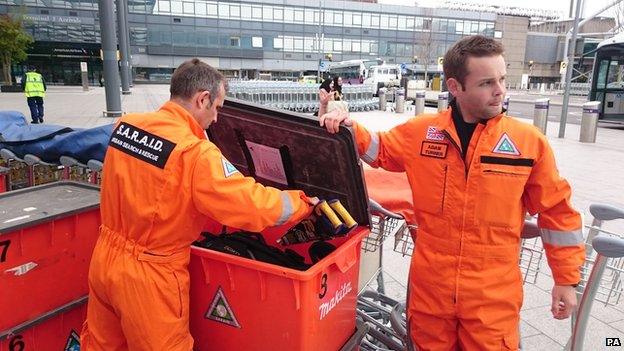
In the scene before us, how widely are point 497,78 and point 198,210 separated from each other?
1.35m

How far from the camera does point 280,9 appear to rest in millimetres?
57906

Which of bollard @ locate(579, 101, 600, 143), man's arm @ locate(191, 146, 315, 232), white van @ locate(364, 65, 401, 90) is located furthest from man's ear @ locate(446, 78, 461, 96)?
white van @ locate(364, 65, 401, 90)

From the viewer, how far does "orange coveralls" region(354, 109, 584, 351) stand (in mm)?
1845

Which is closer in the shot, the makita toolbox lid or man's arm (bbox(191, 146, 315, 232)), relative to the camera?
man's arm (bbox(191, 146, 315, 232))

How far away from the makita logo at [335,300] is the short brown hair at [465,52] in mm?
1071

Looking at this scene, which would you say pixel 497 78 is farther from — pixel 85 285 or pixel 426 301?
pixel 85 285

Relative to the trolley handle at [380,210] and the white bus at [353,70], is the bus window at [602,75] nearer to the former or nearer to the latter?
the trolley handle at [380,210]

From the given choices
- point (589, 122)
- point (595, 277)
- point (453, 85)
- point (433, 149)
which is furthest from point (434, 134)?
point (589, 122)

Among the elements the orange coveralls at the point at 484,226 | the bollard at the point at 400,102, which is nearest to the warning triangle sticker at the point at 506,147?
the orange coveralls at the point at 484,226

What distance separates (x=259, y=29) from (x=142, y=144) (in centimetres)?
5907

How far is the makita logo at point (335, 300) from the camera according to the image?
6.41ft

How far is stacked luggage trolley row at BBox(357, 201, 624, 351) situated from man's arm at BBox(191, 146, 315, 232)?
715 mm

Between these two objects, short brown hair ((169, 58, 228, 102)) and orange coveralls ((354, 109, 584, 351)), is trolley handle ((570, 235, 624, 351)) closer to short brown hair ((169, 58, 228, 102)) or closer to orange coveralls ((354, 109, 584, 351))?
orange coveralls ((354, 109, 584, 351))

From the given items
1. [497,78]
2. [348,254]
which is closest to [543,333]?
[348,254]
